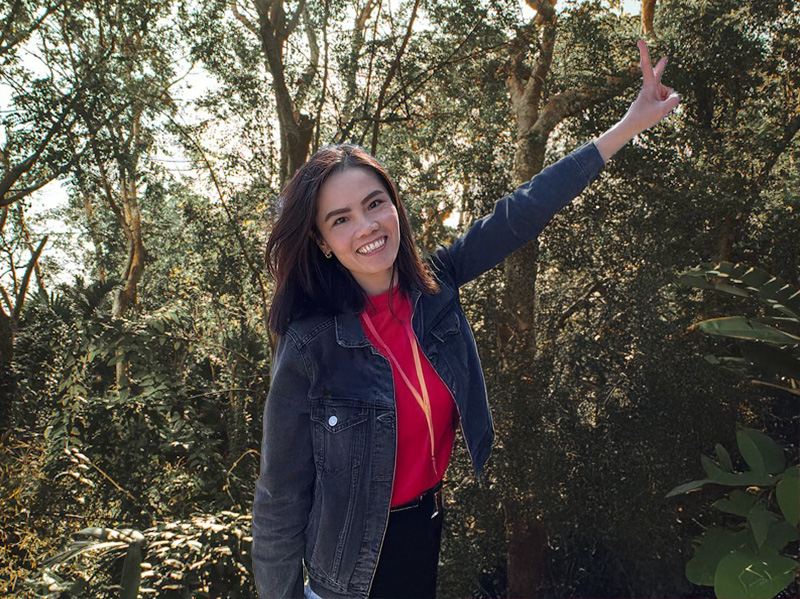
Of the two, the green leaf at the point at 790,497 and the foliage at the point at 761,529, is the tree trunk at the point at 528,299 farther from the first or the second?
the green leaf at the point at 790,497

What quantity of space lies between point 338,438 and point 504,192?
587 centimetres

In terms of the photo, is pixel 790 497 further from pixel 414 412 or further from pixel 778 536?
pixel 414 412

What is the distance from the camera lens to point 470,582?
6.58 m

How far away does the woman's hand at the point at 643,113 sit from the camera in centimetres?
151

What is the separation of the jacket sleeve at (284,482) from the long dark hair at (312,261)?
10cm

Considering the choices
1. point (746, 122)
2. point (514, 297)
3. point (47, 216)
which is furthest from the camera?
point (47, 216)

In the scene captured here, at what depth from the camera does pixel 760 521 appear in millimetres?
2967

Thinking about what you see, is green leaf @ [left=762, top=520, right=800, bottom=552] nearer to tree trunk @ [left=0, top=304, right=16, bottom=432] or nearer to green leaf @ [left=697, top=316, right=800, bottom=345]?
green leaf @ [left=697, top=316, right=800, bottom=345]

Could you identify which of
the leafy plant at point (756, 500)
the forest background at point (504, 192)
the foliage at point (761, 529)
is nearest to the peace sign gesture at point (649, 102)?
the leafy plant at point (756, 500)

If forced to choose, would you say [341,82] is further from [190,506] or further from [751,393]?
[751,393]

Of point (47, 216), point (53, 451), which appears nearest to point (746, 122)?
point (53, 451)

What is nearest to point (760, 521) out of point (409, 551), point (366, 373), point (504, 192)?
point (409, 551)

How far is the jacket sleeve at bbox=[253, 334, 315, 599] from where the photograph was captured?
4.25 ft

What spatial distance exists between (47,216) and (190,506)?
32.2 ft
